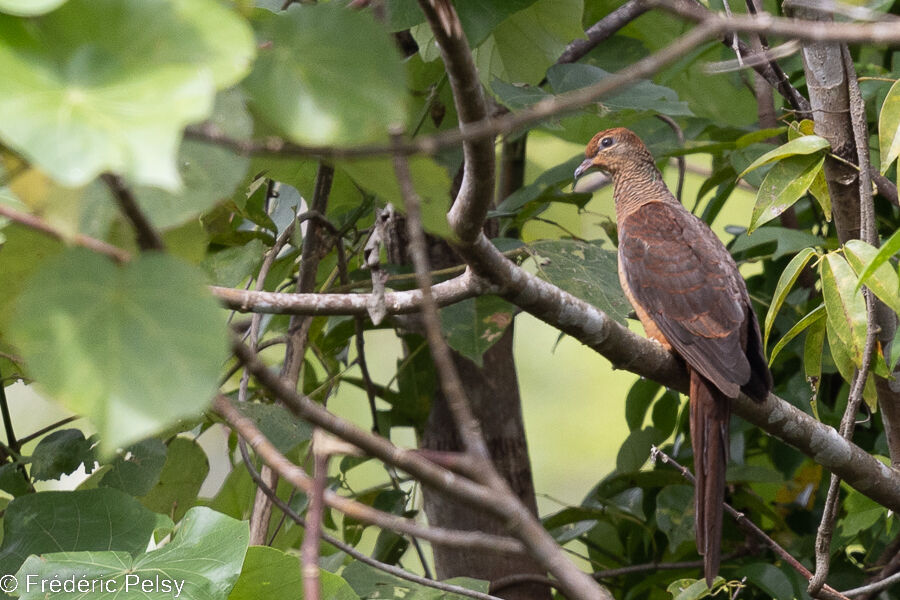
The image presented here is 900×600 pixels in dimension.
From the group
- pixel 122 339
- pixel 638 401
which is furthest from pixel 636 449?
pixel 122 339

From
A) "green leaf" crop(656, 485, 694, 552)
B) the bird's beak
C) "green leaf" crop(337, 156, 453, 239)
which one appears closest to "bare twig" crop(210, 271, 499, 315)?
"green leaf" crop(337, 156, 453, 239)

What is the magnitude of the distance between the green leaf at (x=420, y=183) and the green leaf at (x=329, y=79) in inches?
2.9

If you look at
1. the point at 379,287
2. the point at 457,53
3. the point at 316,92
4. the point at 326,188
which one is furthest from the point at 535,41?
the point at 316,92

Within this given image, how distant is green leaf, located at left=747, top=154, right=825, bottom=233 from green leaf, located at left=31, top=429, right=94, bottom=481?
4.73 ft

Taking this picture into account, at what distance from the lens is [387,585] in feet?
5.93

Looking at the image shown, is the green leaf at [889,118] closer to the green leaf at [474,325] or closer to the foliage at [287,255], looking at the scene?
the foliage at [287,255]

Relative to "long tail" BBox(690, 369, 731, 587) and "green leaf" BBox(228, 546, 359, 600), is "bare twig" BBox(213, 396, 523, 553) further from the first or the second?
"long tail" BBox(690, 369, 731, 587)

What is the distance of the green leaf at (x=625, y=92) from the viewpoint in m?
2.10

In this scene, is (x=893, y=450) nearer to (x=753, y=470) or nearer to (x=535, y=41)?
(x=753, y=470)

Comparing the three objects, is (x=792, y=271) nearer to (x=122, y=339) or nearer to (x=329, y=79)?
(x=329, y=79)

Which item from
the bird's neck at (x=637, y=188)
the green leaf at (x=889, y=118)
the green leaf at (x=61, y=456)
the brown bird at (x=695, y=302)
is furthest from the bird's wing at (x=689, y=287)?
the green leaf at (x=61, y=456)

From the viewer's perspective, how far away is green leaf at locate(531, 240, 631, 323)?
2008 millimetres

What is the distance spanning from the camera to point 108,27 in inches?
23.0

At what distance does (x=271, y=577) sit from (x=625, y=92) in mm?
1368
